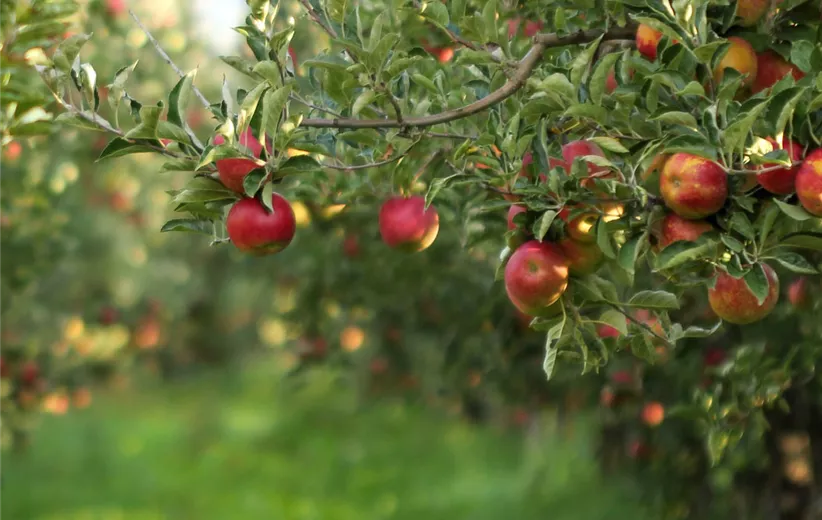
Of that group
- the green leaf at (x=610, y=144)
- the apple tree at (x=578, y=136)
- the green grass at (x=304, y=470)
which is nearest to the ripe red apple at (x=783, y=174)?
the apple tree at (x=578, y=136)

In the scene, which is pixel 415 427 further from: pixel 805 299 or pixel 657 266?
pixel 657 266

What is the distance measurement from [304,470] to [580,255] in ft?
21.9

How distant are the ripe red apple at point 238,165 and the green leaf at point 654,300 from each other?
0.74m

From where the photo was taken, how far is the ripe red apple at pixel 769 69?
191 centimetres

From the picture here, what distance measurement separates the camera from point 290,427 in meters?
10.0

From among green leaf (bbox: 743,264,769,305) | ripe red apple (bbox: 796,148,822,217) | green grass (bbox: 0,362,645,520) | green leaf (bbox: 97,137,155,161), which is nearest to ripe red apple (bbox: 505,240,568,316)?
green leaf (bbox: 743,264,769,305)

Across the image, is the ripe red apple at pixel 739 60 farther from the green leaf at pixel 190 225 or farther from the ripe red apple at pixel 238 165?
the green leaf at pixel 190 225

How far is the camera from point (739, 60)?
5.97 feet

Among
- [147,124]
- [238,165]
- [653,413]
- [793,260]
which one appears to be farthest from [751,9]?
Answer: [653,413]

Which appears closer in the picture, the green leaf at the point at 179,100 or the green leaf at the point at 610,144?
the green leaf at the point at 610,144

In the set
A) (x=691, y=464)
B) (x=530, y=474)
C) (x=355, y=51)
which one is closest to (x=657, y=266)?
(x=355, y=51)

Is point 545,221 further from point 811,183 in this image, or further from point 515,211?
point 811,183

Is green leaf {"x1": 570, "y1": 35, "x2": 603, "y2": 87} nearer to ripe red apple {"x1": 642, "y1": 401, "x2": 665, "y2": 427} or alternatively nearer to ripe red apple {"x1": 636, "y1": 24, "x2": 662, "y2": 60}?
ripe red apple {"x1": 636, "y1": 24, "x2": 662, "y2": 60}

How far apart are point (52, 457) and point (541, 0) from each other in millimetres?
7623
